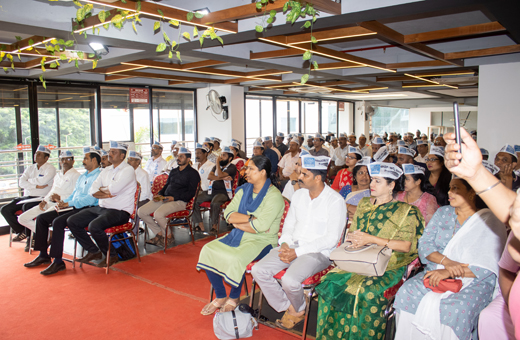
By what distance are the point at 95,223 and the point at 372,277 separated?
3.29 meters

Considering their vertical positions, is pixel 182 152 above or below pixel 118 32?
below

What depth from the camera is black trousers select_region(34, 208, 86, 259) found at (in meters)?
4.63

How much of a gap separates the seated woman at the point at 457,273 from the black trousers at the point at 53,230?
3.99 m

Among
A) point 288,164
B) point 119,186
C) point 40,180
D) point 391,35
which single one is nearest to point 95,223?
point 119,186

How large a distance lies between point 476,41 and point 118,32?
19.0 ft

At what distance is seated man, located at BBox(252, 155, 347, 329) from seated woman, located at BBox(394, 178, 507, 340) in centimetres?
68

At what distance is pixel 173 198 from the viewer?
214 inches

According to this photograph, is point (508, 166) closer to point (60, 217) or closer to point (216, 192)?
point (216, 192)

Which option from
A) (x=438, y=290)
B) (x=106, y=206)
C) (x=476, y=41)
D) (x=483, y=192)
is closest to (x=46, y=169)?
(x=106, y=206)

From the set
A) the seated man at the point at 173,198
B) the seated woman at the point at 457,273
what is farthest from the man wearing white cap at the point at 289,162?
the seated woman at the point at 457,273

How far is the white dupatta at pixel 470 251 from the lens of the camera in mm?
2445

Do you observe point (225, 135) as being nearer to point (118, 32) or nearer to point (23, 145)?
point (23, 145)

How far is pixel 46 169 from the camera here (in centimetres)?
592

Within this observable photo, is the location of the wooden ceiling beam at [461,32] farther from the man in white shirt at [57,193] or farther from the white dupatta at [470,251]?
the man in white shirt at [57,193]
